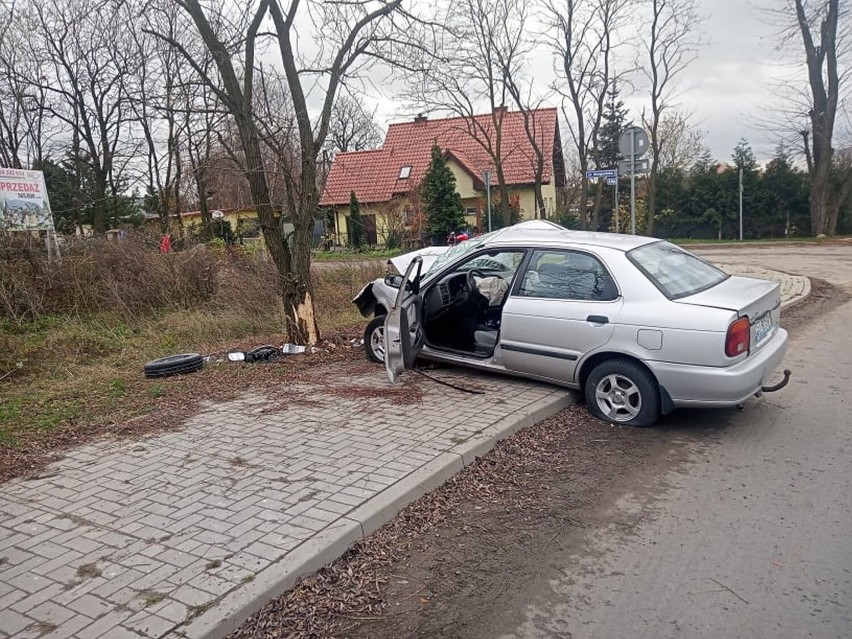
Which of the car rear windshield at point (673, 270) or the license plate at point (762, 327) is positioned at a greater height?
the car rear windshield at point (673, 270)

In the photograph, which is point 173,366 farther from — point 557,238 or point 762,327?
point 762,327

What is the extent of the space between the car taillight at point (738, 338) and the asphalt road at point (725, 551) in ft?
2.49

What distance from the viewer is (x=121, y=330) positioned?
11117mm

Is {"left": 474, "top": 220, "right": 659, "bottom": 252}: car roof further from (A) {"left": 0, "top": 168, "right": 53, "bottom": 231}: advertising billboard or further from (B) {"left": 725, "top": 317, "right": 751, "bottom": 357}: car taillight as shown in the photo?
(A) {"left": 0, "top": 168, "right": 53, "bottom": 231}: advertising billboard

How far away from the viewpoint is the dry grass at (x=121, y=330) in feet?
20.3

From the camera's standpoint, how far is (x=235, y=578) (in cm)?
323

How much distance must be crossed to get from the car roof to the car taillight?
122cm

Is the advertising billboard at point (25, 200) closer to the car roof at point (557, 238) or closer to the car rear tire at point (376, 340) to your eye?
the car rear tire at point (376, 340)

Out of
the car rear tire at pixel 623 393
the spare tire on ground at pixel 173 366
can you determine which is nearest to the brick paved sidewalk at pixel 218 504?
the car rear tire at pixel 623 393

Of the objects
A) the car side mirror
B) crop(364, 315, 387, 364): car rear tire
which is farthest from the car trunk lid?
crop(364, 315, 387, 364): car rear tire

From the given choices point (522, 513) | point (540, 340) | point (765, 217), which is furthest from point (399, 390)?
point (765, 217)

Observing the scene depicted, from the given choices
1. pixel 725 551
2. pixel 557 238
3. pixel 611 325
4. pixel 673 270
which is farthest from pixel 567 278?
pixel 725 551

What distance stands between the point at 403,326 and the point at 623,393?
2.11m

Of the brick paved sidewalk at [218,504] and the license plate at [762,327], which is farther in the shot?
the license plate at [762,327]
